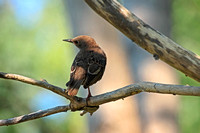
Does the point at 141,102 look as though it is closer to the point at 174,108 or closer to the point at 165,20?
the point at 174,108

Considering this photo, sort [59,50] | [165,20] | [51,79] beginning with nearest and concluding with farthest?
[165,20] < [51,79] < [59,50]

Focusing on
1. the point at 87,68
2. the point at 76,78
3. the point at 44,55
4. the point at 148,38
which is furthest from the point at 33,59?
the point at 148,38

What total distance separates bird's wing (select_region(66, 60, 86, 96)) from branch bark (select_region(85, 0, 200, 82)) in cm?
88

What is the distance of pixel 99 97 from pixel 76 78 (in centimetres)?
92

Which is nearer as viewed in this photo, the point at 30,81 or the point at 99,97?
the point at 30,81

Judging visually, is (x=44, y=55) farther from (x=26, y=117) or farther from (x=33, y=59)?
(x=26, y=117)

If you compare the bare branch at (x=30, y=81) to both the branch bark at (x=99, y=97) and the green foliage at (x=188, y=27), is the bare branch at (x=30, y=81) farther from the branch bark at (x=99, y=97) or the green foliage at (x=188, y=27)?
the green foliage at (x=188, y=27)

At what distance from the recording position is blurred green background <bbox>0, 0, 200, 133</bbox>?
11.0m

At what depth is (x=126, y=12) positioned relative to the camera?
14.9 ft

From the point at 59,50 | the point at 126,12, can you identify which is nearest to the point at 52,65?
the point at 59,50

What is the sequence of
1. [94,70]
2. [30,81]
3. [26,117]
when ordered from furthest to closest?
1. [94,70]
2. [26,117]
3. [30,81]

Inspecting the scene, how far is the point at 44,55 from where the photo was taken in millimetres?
17828

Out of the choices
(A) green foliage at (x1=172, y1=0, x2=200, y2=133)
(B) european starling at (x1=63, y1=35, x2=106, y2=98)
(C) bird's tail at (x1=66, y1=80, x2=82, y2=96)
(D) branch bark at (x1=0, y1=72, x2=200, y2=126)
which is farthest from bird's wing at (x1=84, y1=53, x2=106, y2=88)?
(A) green foliage at (x1=172, y1=0, x2=200, y2=133)

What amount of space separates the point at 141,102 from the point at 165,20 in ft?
6.72
